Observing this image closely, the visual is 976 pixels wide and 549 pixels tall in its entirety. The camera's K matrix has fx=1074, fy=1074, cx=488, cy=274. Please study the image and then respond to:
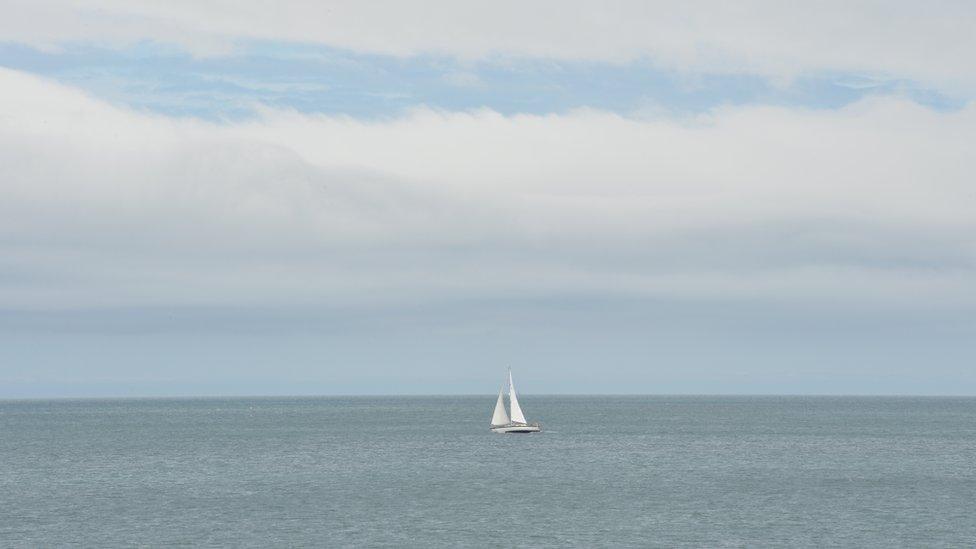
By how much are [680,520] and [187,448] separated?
99416mm

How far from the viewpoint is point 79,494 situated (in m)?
102

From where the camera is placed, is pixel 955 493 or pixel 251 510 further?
pixel 955 493

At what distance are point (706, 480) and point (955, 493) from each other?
24112 millimetres

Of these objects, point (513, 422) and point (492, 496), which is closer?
point (492, 496)

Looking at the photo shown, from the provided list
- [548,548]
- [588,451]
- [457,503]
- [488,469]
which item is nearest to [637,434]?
[588,451]

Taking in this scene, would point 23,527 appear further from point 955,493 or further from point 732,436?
point 732,436

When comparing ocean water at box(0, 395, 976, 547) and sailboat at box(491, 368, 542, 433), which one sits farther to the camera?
sailboat at box(491, 368, 542, 433)

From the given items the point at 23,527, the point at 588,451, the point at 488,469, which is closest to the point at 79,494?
the point at 23,527

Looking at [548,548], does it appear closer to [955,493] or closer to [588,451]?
[955,493]

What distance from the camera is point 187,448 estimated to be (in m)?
164

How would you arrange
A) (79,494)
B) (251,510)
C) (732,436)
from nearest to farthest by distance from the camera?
(251,510), (79,494), (732,436)

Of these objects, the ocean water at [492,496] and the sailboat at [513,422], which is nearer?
the ocean water at [492,496]

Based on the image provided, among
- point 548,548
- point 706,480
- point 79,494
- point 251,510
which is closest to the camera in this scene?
point 548,548

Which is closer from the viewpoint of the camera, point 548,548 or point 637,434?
point 548,548
